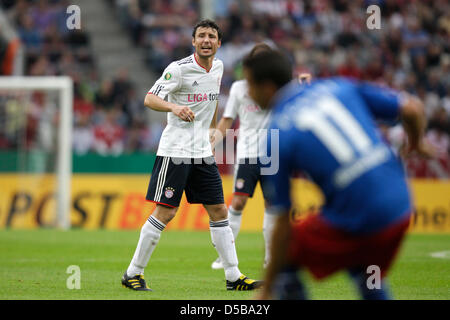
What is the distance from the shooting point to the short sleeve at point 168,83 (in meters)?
7.21

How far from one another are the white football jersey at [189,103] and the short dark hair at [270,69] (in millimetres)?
3328

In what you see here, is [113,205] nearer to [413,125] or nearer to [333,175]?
[413,125]

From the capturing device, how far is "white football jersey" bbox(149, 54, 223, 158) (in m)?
7.42

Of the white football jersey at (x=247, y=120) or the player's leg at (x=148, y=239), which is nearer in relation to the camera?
the player's leg at (x=148, y=239)

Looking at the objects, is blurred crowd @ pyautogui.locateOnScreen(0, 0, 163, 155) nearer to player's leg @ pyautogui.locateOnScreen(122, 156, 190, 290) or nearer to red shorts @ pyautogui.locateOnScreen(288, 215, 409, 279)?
player's leg @ pyautogui.locateOnScreen(122, 156, 190, 290)

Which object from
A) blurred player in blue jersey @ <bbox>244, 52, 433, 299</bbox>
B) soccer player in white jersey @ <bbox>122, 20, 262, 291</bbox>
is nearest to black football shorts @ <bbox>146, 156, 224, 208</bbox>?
soccer player in white jersey @ <bbox>122, 20, 262, 291</bbox>

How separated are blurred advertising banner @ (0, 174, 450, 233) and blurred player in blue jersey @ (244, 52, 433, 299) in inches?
517

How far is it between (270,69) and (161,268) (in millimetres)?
5898

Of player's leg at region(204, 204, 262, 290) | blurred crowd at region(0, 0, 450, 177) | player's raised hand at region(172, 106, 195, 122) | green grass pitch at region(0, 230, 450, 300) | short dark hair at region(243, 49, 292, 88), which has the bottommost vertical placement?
green grass pitch at region(0, 230, 450, 300)

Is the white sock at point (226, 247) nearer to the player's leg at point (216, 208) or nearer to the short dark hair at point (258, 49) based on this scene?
the player's leg at point (216, 208)

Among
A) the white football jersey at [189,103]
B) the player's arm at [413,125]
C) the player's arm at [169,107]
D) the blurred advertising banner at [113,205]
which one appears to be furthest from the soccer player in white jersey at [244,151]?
the blurred advertising banner at [113,205]

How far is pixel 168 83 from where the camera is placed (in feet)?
24.0

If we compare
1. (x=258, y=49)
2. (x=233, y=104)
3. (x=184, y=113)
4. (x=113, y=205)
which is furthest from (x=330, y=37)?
(x=184, y=113)
